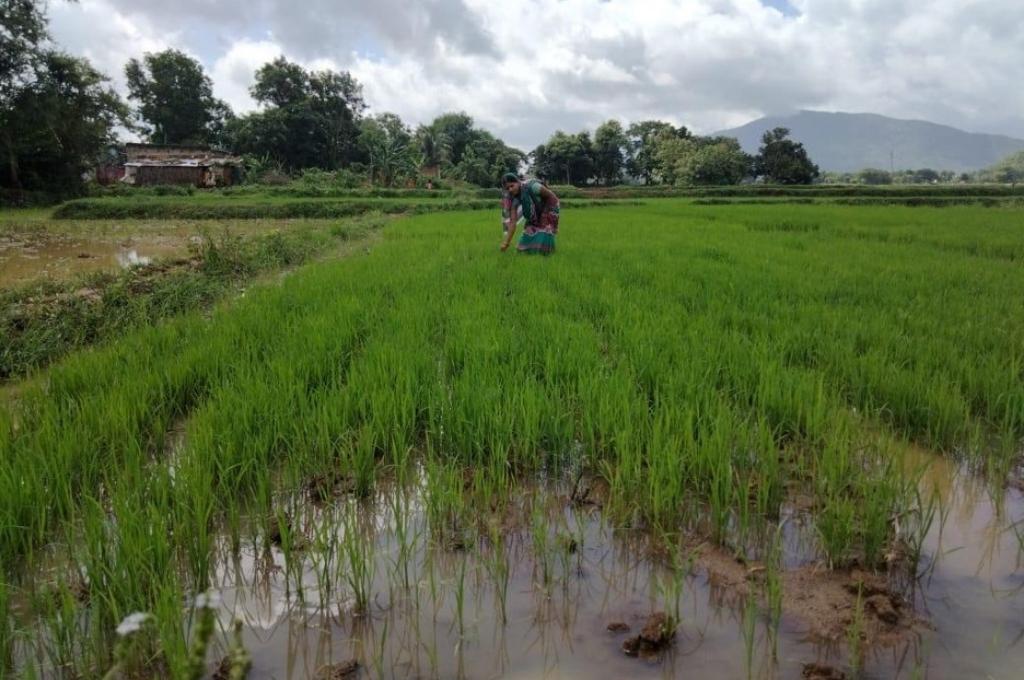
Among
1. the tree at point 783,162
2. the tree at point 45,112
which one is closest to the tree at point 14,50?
the tree at point 45,112

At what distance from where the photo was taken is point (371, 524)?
1.95 m

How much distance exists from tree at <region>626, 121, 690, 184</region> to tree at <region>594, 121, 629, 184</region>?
227 centimetres

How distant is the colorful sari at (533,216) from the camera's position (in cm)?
669

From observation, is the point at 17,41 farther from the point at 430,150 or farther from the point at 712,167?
the point at 712,167

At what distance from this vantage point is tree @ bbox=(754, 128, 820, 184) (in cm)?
3872

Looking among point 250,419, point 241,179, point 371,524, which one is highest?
point 241,179

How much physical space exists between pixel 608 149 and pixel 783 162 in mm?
11457

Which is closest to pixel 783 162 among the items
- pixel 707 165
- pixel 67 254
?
pixel 707 165

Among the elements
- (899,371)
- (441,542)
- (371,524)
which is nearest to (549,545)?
(441,542)

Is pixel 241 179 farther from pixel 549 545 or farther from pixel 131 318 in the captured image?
pixel 549 545

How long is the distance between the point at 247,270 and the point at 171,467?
627cm

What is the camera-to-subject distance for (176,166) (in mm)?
29016

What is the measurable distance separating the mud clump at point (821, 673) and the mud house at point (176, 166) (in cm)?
3270

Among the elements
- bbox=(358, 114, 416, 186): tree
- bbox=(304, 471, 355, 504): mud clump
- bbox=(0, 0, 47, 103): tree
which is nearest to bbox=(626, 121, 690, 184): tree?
bbox=(358, 114, 416, 186): tree
